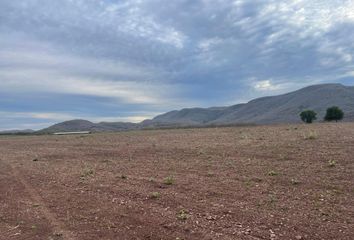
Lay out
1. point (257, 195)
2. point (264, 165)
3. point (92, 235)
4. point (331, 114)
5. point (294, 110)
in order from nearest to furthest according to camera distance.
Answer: point (92, 235)
point (257, 195)
point (264, 165)
point (331, 114)
point (294, 110)

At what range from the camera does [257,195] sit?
10570mm

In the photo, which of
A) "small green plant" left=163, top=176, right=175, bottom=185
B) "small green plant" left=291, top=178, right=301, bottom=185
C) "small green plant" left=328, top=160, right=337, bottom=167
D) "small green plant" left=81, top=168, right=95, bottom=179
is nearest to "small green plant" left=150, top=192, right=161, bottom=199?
"small green plant" left=163, top=176, right=175, bottom=185

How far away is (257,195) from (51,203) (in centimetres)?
559

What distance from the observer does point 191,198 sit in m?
10.7

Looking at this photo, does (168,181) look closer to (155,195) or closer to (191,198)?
(155,195)

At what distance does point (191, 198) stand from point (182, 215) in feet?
5.63

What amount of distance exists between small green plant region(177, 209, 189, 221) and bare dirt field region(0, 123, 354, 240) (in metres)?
0.03

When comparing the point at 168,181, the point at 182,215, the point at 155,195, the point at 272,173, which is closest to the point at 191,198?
the point at 155,195

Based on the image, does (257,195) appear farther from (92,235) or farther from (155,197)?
(92,235)

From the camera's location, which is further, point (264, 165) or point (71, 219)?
point (264, 165)

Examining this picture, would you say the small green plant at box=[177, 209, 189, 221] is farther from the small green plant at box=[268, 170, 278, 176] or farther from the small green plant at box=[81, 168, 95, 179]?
the small green plant at box=[81, 168, 95, 179]

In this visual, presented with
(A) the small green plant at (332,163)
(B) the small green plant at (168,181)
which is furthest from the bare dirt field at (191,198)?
(B) the small green plant at (168,181)

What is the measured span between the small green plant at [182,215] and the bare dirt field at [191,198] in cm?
3

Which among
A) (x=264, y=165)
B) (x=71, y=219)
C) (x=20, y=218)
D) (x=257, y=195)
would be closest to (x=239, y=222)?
(x=257, y=195)
